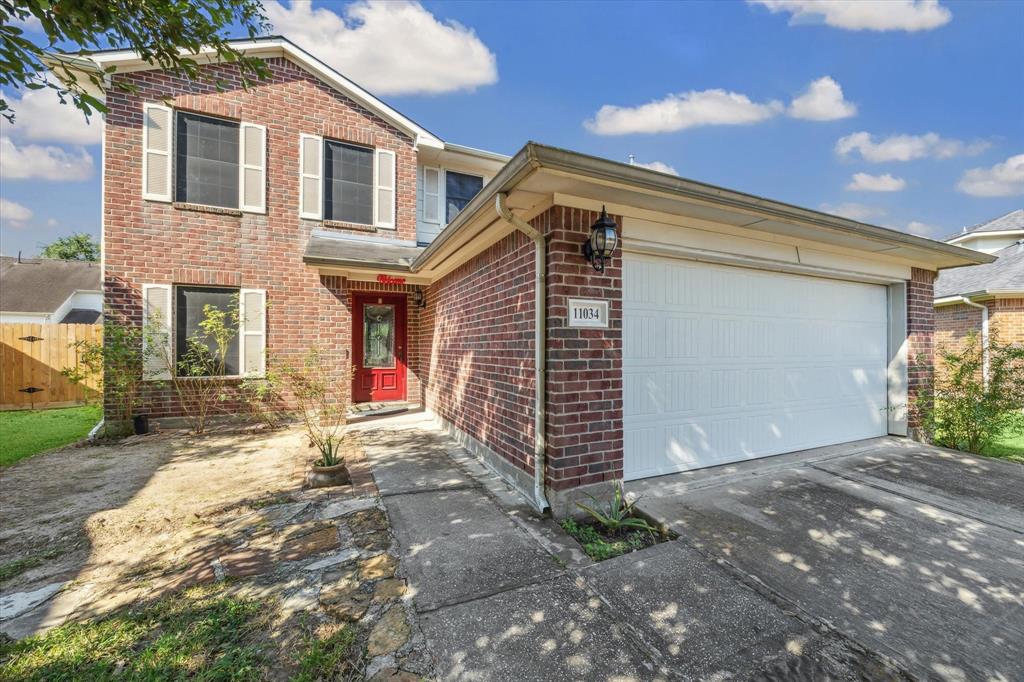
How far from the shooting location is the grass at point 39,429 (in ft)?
18.6

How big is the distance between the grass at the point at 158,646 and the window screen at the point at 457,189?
27.7 ft

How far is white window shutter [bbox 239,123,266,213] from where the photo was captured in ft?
23.6

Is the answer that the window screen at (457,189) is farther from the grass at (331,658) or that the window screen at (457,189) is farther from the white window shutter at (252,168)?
the grass at (331,658)

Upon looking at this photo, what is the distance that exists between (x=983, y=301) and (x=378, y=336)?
1486 cm

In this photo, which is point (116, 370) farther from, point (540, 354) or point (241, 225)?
point (540, 354)

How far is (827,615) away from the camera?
2201 millimetres

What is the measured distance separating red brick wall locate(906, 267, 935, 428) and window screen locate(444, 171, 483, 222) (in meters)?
8.23

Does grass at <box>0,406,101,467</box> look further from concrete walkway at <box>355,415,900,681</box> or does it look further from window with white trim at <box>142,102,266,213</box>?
concrete walkway at <box>355,415,900,681</box>

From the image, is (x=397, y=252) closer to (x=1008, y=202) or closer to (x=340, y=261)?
(x=340, y=261)

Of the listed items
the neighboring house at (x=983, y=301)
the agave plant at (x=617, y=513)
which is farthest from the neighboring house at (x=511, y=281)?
the neighboring house at (x=983, y=301)

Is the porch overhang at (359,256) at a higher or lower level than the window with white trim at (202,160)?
lower

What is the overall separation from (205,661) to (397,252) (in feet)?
21.2

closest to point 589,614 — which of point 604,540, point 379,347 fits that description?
point 604,540

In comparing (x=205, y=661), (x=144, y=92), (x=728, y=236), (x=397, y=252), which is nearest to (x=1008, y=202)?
(x=728, y=236)
